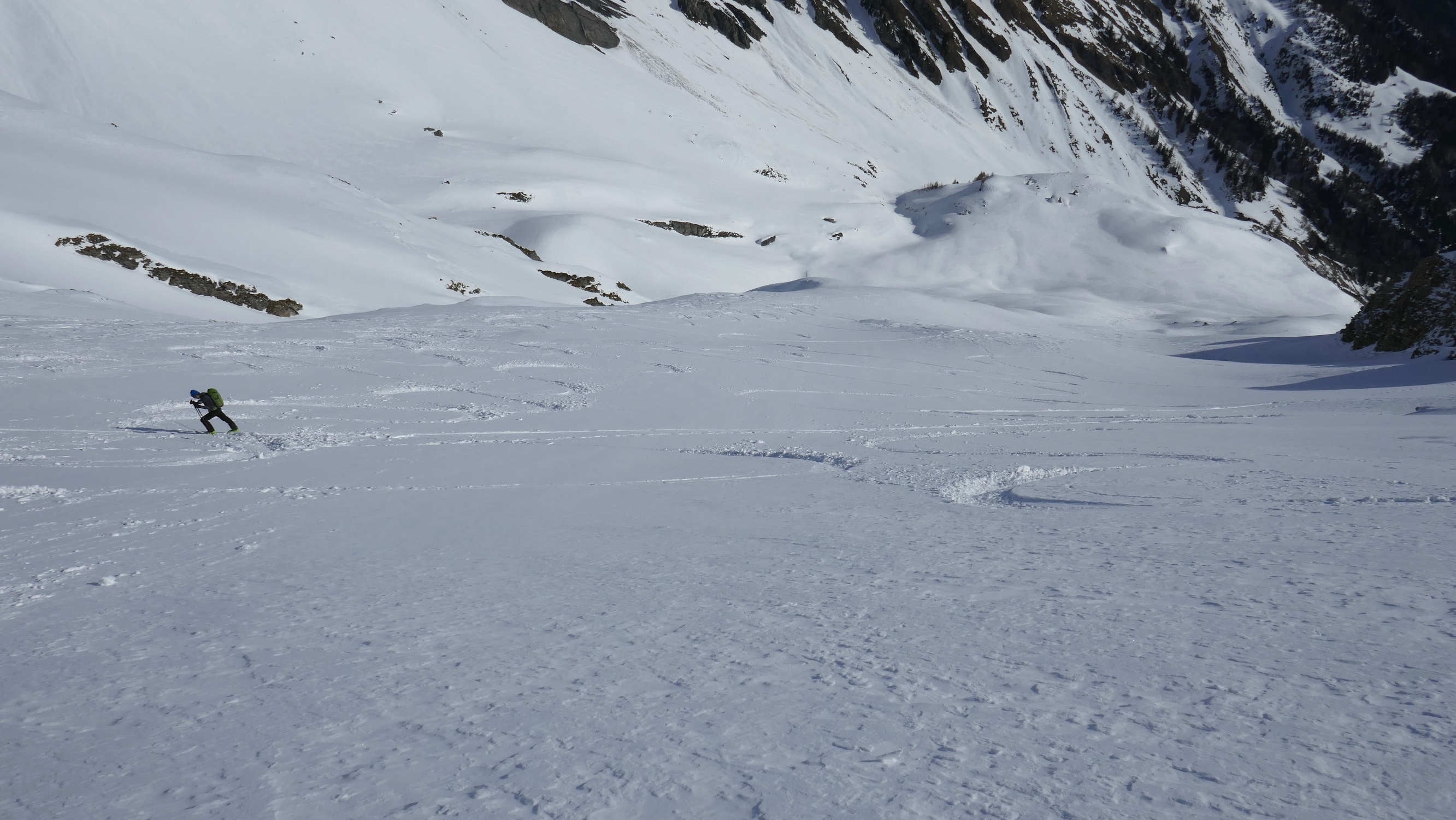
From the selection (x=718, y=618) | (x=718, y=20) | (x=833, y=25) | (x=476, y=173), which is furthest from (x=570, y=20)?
(x=718, y=618)

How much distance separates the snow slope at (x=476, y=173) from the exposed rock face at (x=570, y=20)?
1151 millimetres

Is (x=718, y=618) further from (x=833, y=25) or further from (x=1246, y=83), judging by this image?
(x=1246, y=83)

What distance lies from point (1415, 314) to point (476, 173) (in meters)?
37.1

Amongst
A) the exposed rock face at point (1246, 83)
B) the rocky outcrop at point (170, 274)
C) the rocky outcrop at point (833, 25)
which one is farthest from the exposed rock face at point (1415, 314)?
the rocky outcrop at point (833, 25)

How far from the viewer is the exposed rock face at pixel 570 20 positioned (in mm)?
62625

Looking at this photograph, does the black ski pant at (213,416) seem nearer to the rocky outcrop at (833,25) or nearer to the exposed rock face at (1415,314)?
the exposed rock face at (1415,314)

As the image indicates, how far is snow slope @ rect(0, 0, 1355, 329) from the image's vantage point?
22.5 m

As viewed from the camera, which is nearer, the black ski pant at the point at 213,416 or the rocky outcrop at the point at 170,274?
the black ski pant at the point at 213,416

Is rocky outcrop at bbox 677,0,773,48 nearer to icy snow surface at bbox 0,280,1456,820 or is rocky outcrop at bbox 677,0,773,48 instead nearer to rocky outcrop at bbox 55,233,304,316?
rocky outcrop at bbox 55,233,304,316

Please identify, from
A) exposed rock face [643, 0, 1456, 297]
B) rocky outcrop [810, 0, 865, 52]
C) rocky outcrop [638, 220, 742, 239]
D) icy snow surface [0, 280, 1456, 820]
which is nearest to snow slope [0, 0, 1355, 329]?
rocky outcrop [638, 220, 742, 239]

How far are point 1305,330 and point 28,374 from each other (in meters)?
30.8

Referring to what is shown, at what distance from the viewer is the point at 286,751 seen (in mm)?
2629

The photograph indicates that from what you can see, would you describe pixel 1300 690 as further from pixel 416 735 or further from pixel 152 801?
pixel 152 801

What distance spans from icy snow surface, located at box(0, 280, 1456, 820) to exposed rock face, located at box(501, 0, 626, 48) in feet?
199
